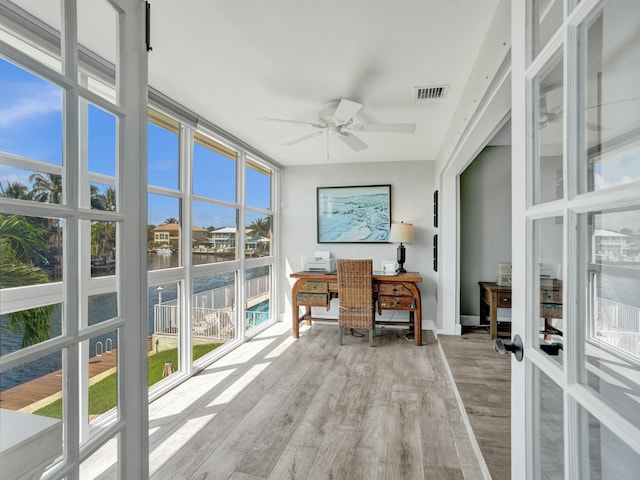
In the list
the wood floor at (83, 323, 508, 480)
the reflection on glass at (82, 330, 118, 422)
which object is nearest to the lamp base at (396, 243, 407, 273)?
the wood floor at (83, 323, 508, 480)

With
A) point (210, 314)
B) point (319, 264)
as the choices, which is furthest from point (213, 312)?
point (319, 264)

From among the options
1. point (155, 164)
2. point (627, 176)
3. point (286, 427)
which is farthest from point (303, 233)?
point (627, 176)

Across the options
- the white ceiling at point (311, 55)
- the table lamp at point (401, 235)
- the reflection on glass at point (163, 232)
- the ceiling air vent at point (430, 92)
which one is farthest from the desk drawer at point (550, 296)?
the table lamp at point (401, 235)

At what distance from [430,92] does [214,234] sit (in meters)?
2.51

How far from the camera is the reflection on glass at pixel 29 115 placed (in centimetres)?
81

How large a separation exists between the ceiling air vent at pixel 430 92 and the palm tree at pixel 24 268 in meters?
2.56

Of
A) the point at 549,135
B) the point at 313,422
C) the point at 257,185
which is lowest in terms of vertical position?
the point at 313,422

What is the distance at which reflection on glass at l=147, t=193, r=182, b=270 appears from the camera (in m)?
2.70

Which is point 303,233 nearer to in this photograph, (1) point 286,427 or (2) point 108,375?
(1) point 286,427

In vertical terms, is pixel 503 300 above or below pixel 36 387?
below

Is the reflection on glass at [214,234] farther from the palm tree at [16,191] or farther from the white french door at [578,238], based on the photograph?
the white french door at [578,238]

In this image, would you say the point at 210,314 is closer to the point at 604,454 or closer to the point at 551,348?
the point at 551,348

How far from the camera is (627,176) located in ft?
1.75

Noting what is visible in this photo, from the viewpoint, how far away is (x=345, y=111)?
2590mm
